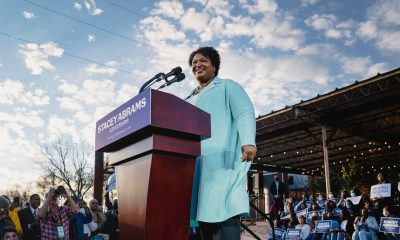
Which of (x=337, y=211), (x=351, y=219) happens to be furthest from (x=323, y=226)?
(x=337, y=211)

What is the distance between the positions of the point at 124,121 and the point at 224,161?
2.28ft

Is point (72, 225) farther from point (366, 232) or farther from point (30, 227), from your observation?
point (366, 232)

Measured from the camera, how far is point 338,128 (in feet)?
52.2

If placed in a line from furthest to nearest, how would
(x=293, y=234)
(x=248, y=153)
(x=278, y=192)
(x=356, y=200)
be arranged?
(x=278, y=192) < (x=356, y=200) < (x=293, y=234) < (x=248, y=153)

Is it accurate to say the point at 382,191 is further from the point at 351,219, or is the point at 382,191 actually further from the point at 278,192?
the point at 278,192

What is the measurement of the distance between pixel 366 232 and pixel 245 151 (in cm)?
801

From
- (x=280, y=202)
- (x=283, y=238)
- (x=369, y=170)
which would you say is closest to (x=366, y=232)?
(x=283, y=238)

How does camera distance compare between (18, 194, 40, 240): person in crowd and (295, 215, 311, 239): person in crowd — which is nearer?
(18, 194, 40, 240): person in crowd

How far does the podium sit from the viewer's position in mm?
1645

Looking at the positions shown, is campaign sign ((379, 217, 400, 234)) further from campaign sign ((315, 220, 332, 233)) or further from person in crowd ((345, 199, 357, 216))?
person in crowd ((345, 199, 357, 216))

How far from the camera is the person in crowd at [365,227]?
868 centimetres

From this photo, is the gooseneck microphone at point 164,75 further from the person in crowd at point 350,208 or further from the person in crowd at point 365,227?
the person in crowd at point 350,208

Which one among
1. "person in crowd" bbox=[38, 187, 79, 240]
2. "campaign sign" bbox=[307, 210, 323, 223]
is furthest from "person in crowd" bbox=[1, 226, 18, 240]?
"campaign sign" bbox=[307, 210, 323, 223]

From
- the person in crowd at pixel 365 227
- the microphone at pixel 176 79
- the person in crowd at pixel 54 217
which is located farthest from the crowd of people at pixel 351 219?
the microphone at pixel 176 79
